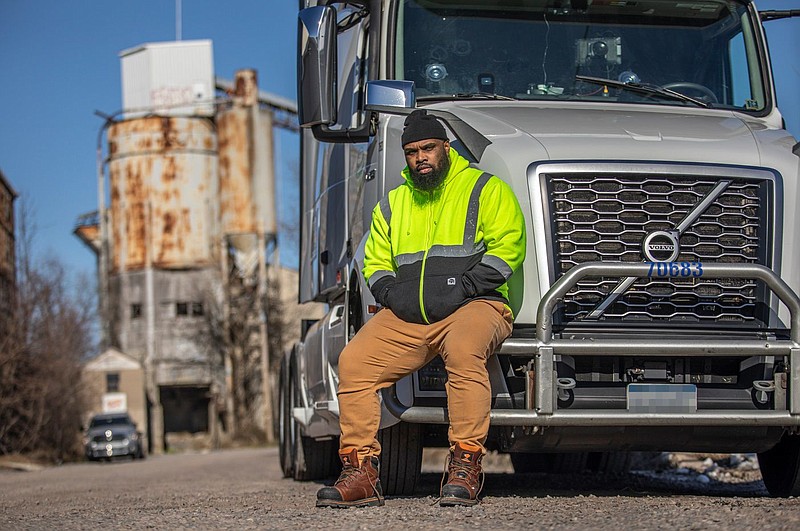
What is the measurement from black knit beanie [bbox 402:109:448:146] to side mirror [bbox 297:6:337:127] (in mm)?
769

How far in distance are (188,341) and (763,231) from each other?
1954 inches

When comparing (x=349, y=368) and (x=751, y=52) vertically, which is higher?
(x=751, y=52)

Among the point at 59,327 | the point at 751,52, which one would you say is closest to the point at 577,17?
the point at 751,52

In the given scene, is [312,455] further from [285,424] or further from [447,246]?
[447,246]

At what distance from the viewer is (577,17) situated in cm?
761

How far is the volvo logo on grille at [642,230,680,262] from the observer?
648 centimetres

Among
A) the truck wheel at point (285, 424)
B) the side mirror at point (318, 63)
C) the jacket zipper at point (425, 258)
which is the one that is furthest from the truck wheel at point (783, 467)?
the truck wheel at point (285, 424)

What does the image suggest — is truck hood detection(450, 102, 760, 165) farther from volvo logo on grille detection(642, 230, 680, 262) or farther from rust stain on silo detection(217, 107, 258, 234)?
rust stain on silo detection(217, 107, 258, 234)

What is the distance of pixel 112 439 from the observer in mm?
Result: 36281

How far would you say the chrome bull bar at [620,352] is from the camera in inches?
247

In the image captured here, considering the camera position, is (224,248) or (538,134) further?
(224,248)

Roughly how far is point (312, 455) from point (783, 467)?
4.53 meters

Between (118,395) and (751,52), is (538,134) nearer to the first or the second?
(751,52)

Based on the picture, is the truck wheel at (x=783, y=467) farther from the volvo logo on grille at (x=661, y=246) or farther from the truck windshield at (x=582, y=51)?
the truck windshield at (x=582, y=51)
